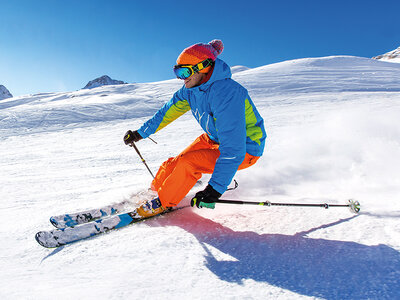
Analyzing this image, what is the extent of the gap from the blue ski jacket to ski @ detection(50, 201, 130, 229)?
49.0 inches

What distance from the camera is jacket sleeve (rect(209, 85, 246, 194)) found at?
2.29m

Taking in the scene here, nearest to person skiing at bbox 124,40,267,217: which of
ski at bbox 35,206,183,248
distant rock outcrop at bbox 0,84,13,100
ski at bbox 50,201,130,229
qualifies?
ski at bbox 35,206,183,248

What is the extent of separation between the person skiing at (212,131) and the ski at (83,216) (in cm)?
47

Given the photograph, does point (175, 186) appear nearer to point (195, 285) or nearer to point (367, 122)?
point (195, 285)

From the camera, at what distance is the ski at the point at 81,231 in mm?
2109

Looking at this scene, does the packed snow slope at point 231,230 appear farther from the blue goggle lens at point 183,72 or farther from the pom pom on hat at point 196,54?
the pom pom on hat at point 196,54

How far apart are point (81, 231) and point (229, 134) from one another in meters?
1.44

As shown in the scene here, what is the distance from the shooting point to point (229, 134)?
2.38 meters

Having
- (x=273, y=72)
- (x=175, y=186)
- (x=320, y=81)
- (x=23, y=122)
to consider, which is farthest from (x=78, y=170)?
(x=273, y=72)

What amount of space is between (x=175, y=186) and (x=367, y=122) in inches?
222

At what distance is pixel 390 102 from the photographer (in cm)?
1038

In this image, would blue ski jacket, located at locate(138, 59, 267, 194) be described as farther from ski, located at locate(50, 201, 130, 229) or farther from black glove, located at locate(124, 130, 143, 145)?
ski, located at locate(50, 201, 130, 229)

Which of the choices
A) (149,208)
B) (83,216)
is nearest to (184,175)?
(149,208)

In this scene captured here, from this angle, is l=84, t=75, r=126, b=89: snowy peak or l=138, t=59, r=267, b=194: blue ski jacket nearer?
l=138, t=59, r=267, b=194: blue ski jacket
